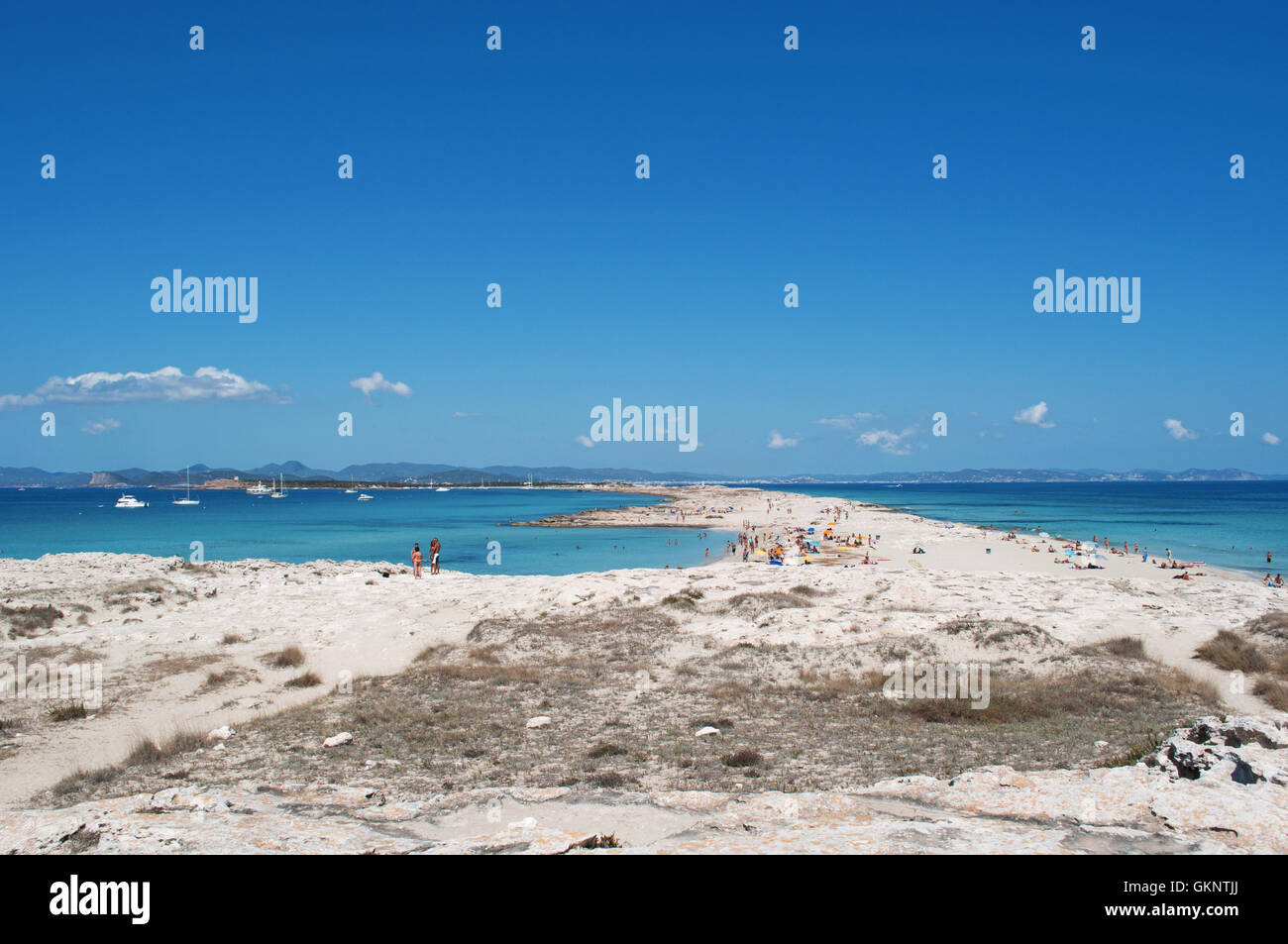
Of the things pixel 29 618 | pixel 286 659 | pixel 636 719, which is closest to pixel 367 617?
pixel 286 659

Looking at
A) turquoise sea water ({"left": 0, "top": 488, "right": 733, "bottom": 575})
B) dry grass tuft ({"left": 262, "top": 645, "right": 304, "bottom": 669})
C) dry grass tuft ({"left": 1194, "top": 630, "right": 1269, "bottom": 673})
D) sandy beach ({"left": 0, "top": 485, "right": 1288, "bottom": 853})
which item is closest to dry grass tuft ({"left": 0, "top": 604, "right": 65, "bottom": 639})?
sandy beach ({"left": 0, "top": 485, "right": 1288, "bottom": 853})

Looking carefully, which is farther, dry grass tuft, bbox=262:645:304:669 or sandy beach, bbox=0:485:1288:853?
dry grass tuft, bbox=262:645:304:669

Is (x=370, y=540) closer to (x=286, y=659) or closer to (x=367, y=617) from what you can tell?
(x=367, y=617)

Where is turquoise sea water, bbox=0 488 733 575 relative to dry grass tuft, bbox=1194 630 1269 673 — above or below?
below

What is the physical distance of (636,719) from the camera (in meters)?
13.0

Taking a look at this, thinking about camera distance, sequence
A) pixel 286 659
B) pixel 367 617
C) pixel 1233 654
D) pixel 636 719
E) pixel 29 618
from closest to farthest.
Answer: pixel 636 719 < pixel 1233 654 < pixel 286 659 < pixel 29 618 < pixel 367 617

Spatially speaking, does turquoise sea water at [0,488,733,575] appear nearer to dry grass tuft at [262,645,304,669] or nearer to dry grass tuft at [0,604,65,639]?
dry grass tuft at [0,604,65,639]

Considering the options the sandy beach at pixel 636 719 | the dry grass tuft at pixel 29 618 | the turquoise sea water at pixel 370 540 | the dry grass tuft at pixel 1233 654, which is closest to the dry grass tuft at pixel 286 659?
the sandy beach at pixel 636 719

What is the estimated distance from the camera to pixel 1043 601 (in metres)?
22.8

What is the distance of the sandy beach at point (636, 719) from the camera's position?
271 inches

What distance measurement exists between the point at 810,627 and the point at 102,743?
49.9 feet

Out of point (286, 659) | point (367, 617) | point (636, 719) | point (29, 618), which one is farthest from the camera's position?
point (367, 617)

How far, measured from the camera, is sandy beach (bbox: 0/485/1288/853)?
689 centimetres
